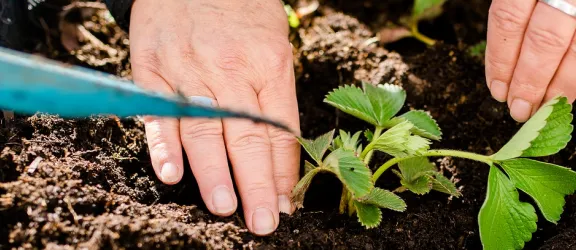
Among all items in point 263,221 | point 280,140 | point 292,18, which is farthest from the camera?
point 292,18

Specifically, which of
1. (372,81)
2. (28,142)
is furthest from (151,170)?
(372,81)

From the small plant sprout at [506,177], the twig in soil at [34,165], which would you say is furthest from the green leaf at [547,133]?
the twig in soil at [34,165]

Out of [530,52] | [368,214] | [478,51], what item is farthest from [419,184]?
[478,51]

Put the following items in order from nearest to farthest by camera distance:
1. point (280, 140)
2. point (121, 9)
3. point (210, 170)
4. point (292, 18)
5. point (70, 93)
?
point (70, 93), point (210, 170), point (280, 140), point (121, 9), point (292, 18)

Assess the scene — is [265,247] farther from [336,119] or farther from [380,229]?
[336,119]

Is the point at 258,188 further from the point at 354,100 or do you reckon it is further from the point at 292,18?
the point at 292,18

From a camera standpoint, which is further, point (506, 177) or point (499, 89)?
point (499, 89)

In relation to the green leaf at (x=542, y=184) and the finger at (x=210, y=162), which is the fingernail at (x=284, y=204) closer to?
the finger at (x=210, y=162)
